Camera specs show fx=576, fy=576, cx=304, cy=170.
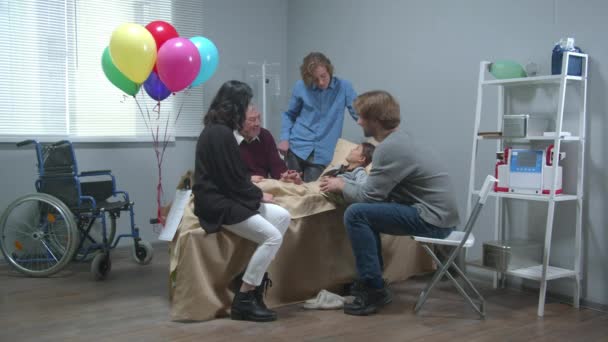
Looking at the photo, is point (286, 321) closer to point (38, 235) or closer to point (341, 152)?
point (341, 152)

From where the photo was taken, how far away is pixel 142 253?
13.9 feet

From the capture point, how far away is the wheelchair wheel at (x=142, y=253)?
421 centimetres

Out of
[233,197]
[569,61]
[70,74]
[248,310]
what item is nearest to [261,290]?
[248,310]

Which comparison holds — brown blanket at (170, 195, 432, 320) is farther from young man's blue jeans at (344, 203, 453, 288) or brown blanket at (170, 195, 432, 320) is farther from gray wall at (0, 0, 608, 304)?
gray wall at (0, 0, 608, 304)

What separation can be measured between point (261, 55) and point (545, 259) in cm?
350

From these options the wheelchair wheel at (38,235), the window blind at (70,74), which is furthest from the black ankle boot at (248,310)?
the window blind at (70,74)

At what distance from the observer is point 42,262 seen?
412 cm

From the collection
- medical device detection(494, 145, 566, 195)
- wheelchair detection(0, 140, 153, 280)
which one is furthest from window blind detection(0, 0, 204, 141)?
medical device detection(494, 145, 566, 195)

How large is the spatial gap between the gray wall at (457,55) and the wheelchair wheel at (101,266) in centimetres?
227

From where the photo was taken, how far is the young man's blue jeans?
296cm

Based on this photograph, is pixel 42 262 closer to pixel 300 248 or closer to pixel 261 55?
pixel 300 248

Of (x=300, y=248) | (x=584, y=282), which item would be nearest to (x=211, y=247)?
(x=300, y=248)

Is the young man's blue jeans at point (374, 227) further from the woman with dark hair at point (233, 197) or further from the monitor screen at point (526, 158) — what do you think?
the monitor screen at point (526, 158)

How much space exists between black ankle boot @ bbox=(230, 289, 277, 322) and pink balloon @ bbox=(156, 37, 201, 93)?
167 centimetres
